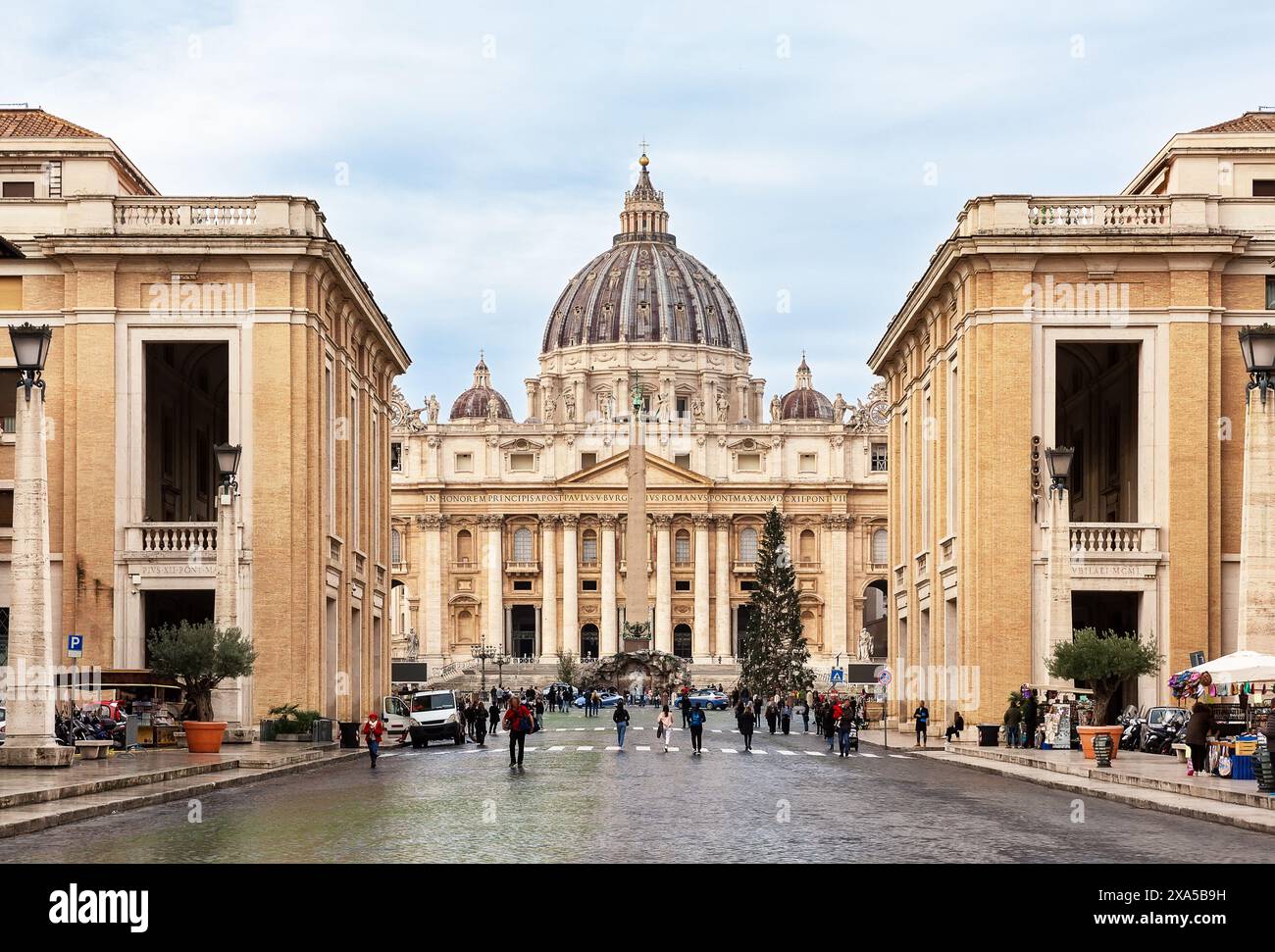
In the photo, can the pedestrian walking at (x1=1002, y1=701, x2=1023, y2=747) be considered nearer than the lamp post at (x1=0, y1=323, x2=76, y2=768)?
No

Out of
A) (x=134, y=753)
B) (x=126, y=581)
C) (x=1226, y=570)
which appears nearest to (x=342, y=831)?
(x=134, y=753)

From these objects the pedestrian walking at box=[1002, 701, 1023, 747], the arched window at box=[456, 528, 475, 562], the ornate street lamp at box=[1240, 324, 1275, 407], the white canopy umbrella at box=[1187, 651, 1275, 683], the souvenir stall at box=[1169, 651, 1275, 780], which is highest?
the ornate street lamp at box=[1240, 324, 1275, 407]

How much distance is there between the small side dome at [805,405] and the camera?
178750 mm

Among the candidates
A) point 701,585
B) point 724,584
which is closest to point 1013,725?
point 701,585

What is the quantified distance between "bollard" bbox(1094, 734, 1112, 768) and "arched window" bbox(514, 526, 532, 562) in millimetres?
116223

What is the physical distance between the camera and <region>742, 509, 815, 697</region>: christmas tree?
353ft

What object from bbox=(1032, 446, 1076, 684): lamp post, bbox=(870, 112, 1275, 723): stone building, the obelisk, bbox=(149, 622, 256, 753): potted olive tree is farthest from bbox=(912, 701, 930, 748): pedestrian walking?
the obelisk

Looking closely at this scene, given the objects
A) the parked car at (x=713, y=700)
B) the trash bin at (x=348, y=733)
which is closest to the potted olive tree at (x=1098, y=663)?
the trash bin at (x=348, y=733)

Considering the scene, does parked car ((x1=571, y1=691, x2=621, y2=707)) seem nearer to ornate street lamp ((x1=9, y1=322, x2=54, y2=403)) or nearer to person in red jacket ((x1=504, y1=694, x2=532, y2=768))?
person in red jacket ((x1=504, y1=694, x2=532, y2=768))

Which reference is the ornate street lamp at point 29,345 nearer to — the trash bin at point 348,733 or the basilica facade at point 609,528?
the trash bin at point 348,733

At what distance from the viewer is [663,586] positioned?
487 feet

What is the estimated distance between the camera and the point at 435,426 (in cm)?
14862
